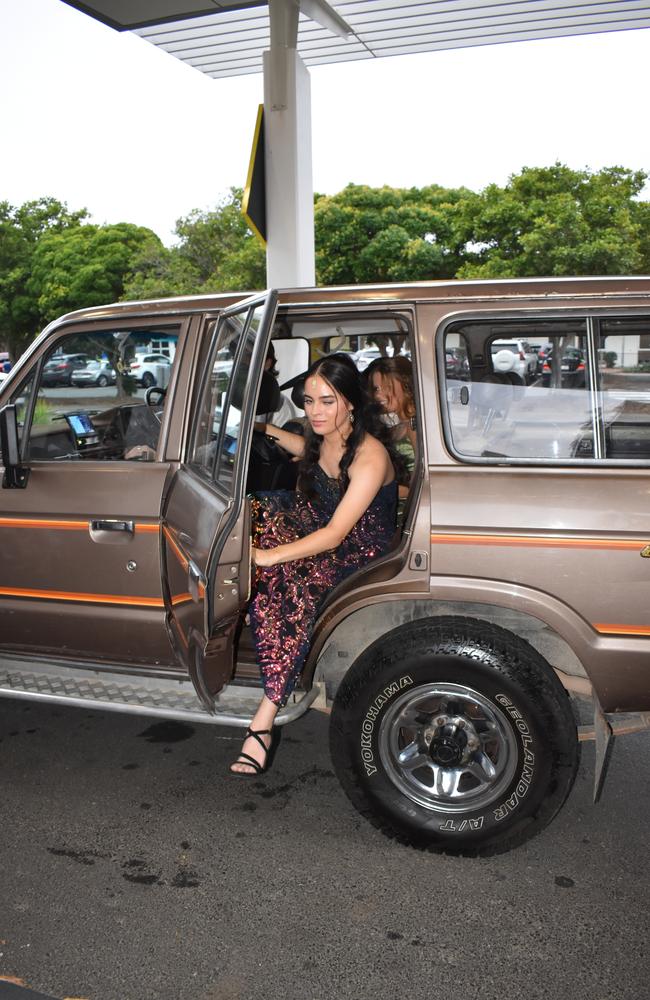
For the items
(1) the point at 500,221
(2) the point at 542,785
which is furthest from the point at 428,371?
(1) the point at 500,221

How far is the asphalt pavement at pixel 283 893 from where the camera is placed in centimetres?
252

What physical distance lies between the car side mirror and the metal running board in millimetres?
817

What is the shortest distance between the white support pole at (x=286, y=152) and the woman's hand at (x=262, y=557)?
6.88 metres

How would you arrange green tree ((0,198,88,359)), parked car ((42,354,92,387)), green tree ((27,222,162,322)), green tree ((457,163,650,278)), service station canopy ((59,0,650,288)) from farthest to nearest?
green tree ((0,198,88,359)) < green tree ((27,222,162,322)) < green tree ((457,163,650,278)) < service station canopy ((59,0,650,288)) < parked car ((42,354,92,387))

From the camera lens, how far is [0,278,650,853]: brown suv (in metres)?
2.86

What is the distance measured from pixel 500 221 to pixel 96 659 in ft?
114

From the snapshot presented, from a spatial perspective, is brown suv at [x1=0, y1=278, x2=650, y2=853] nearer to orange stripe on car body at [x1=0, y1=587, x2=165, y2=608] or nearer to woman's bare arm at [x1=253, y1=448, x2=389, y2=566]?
orange stripe on car body at [x1=0, y1=587, x2=165, y2=608]

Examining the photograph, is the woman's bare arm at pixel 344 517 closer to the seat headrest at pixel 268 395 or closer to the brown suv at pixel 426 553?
the brown suv at pixel 426 553

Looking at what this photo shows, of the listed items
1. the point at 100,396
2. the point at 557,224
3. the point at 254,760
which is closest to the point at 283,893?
the point at 254,760

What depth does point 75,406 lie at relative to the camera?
3781 mm

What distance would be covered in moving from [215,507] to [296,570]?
28.6 inches

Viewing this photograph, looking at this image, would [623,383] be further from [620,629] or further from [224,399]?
[224,399]

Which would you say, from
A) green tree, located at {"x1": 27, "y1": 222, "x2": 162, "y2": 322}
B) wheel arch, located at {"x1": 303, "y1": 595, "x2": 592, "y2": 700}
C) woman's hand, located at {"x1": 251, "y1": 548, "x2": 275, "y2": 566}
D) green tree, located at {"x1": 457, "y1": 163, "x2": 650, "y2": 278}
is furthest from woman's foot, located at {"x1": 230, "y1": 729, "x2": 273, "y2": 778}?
green tree, located at {"x1": 27, "y1": 222, "x2": 162, "y2": 322}

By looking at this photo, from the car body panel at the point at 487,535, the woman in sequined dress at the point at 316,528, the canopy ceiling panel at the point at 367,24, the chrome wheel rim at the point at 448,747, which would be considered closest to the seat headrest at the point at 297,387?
the woman in sequined dress at the point at 316,528
